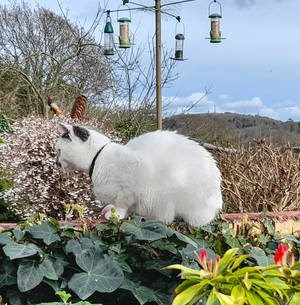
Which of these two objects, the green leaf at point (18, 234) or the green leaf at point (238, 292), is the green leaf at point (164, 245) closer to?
the green leaf at point (18, 234)

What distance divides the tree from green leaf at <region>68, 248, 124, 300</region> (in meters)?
9.88

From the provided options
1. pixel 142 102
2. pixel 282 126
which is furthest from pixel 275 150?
pixel 282 126

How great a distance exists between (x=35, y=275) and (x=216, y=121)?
12.0 m

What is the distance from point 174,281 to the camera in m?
2.76

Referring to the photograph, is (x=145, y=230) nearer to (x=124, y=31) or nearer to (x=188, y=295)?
(x=188, y=295)

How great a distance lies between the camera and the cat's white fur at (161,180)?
10.8ft

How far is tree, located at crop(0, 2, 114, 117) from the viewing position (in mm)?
12719

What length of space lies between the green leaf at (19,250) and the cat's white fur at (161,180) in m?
0.90

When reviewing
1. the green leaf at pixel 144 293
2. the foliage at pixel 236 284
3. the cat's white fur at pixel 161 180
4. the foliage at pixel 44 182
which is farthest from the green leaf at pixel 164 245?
the foliage at pixel 44 182

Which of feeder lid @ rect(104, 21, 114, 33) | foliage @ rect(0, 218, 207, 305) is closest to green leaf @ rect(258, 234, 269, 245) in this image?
foliage @ rect(0, 218, 207, 305)

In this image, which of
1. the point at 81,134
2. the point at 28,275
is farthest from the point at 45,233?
the point at 81,134

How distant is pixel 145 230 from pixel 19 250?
2.04 ft

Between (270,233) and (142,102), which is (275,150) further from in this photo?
(142,102)

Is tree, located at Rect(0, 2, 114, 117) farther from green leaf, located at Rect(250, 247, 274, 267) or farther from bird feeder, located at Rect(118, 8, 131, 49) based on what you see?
green leaf, located at Rect(250, 247, 274, 267)
